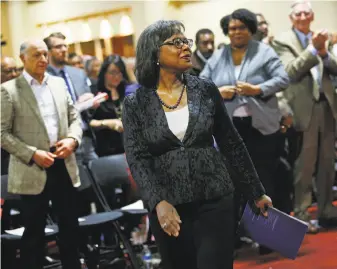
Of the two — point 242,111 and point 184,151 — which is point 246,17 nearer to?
point 242,111

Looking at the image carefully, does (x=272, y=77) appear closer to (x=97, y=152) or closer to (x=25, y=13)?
(x=97, y=152)

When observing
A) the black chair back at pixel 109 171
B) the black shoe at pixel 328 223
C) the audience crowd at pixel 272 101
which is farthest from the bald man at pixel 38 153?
the black shoe at pixel 328 223

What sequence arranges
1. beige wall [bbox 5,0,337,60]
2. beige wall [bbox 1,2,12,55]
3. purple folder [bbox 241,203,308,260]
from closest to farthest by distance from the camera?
purple folder [bbox 241,203,308,260] → beige wall [bbox 5,0,337,60] → beige wall [bbox 1,2,12,55]

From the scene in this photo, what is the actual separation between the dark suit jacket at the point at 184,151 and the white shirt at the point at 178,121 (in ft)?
0.07

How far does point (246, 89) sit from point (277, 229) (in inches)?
74.7

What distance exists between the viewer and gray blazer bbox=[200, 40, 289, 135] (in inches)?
185

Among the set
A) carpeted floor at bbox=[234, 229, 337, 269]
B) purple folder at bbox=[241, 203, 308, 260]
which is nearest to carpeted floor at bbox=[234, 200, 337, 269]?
carpeted floor at bbox=[234, 229, 337, 269]

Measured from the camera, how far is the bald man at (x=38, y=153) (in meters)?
4.16

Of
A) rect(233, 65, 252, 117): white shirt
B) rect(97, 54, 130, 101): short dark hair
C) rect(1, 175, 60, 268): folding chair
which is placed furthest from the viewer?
rect(97, 54, 130, 101): short dark hair

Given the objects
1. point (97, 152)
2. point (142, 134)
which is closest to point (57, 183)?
point (97, 152)

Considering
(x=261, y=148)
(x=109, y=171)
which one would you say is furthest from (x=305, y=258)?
(x=109, y=171)

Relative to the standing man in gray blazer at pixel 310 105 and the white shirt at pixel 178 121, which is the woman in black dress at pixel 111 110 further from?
the white shirt at pixel 178 121

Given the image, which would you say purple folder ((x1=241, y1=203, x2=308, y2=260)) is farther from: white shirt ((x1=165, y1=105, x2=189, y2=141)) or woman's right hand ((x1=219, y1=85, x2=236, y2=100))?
woman's right hand ((x1=219, y1=85, x2=236, y2=100))

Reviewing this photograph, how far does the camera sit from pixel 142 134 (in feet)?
8.76
